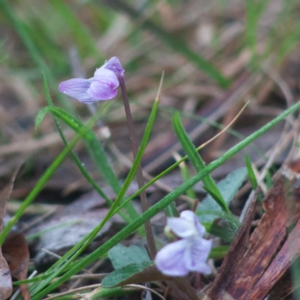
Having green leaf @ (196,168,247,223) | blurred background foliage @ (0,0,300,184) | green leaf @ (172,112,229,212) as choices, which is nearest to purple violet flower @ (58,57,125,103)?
green leaf @ (172,112,229,212)

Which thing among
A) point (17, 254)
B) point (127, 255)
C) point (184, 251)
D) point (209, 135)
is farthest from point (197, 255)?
point (209, 135)

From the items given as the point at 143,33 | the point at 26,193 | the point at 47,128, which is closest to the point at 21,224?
the point at 26,193

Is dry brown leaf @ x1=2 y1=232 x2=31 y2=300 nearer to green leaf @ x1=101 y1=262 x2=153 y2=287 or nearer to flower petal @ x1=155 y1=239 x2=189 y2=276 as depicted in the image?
green leaf @ x1=101 y1=262 x2=153 y2=287

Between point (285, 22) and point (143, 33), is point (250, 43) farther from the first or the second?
point (143, 33)

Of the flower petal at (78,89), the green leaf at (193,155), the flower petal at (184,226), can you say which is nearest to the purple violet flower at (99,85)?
the flower petal at (78,89)

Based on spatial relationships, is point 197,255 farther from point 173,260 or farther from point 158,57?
point 158,57
